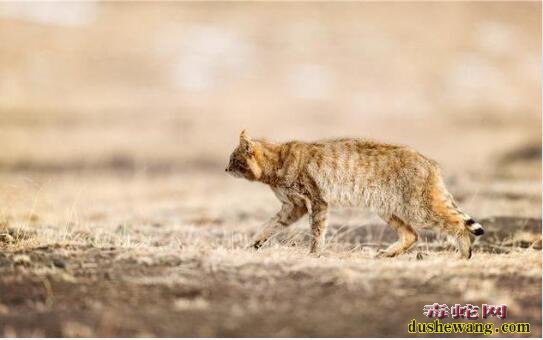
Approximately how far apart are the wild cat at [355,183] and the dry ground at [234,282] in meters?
0.36

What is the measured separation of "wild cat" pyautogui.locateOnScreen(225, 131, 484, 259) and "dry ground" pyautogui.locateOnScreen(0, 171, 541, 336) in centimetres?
36

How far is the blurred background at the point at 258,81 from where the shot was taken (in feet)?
98.6

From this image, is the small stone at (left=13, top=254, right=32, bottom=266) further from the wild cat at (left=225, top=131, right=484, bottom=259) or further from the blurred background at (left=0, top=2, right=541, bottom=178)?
the blurred background at (left=0, top=2, right=541, bottom=178)

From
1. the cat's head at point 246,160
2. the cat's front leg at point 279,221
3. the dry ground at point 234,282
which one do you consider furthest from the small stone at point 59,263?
the cat's head at point 246,160

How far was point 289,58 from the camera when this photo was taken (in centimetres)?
5569

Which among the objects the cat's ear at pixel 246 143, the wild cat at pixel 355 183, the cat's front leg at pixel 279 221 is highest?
the cat's ear at pixel 246 143

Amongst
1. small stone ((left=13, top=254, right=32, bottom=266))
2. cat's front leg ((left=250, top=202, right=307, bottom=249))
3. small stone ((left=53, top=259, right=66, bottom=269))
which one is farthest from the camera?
cat's front leg ((left=250, top=202, right=307, bottom=249))

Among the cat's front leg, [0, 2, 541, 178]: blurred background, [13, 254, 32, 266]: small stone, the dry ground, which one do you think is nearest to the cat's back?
the cat's front leg

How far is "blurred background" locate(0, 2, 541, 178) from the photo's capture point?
30062 mm

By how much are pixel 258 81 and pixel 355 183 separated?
135ft

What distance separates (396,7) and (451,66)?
19.6m

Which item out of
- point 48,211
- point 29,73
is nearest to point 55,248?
point 48,211

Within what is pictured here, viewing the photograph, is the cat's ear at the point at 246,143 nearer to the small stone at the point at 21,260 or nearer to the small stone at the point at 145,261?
the small stone at the point at 145,261

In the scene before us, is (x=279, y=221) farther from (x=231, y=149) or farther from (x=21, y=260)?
(x=231, y=149)
